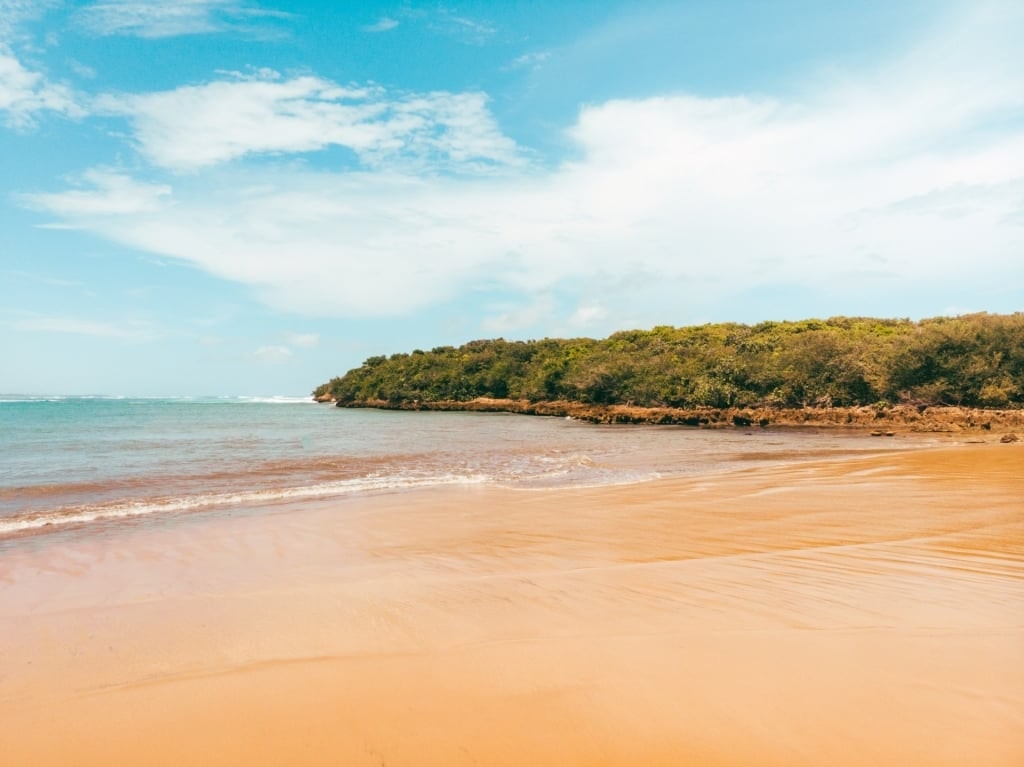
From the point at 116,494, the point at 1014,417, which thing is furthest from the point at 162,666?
the point at 1014,417

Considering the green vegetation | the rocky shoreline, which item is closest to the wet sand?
the rocky shoreline

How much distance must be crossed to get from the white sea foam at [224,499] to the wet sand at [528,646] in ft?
6.61

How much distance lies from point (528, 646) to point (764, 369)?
1661 inches

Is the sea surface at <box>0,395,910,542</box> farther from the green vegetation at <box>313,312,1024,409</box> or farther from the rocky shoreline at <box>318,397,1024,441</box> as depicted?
the green vegetation at <box>313,312,1024,409</box>

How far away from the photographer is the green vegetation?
34.7 metres

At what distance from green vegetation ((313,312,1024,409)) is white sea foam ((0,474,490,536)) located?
106ft

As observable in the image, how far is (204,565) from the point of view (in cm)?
645

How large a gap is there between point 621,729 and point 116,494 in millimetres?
11796

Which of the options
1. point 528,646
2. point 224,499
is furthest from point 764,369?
point 528,646

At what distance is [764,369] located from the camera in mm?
42094

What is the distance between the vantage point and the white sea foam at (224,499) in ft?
29.8

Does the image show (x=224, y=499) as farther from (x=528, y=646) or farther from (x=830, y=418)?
(x=830, y=418)

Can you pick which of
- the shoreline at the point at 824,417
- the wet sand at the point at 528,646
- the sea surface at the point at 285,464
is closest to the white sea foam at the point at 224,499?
the sea surface at the point at 285,464

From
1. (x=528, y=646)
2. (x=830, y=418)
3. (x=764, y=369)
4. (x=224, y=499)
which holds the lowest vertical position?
(x=224, y=499)
